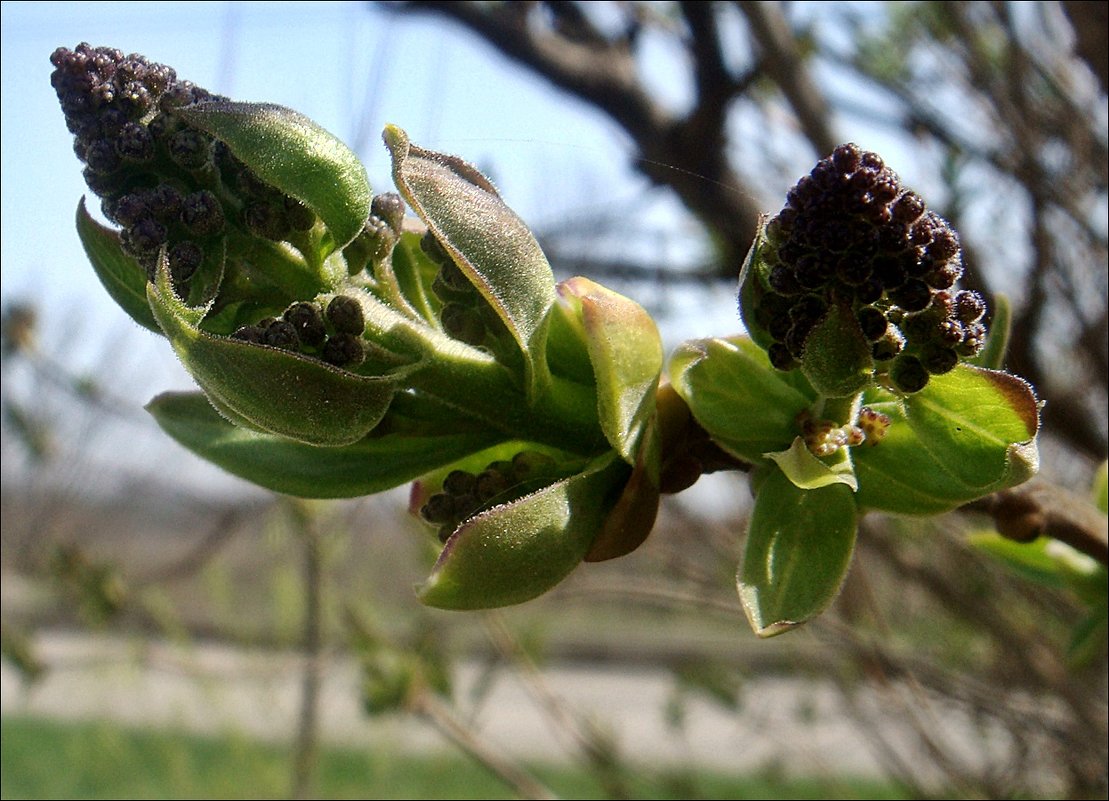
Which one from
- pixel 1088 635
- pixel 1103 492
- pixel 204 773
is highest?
pixel 1103 492

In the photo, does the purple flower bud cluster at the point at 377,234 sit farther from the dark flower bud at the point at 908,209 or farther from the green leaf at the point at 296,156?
the dark flower bud at the point at 908,209

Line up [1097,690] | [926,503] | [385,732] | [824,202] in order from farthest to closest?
1. [385,732]
2. [1097,690]
3. [926,503]
4. [824,202]

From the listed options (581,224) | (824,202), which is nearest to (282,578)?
(581,224)

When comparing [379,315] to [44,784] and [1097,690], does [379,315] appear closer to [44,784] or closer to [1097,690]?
[1097,690]

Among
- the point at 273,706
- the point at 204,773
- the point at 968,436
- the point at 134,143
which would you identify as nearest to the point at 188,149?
the point at 134,143

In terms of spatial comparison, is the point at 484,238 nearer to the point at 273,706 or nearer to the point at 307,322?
the point at 307,322

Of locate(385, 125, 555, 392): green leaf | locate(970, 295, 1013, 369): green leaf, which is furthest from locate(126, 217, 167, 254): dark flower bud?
locate(970, 295, 1013, 369): green leaf
